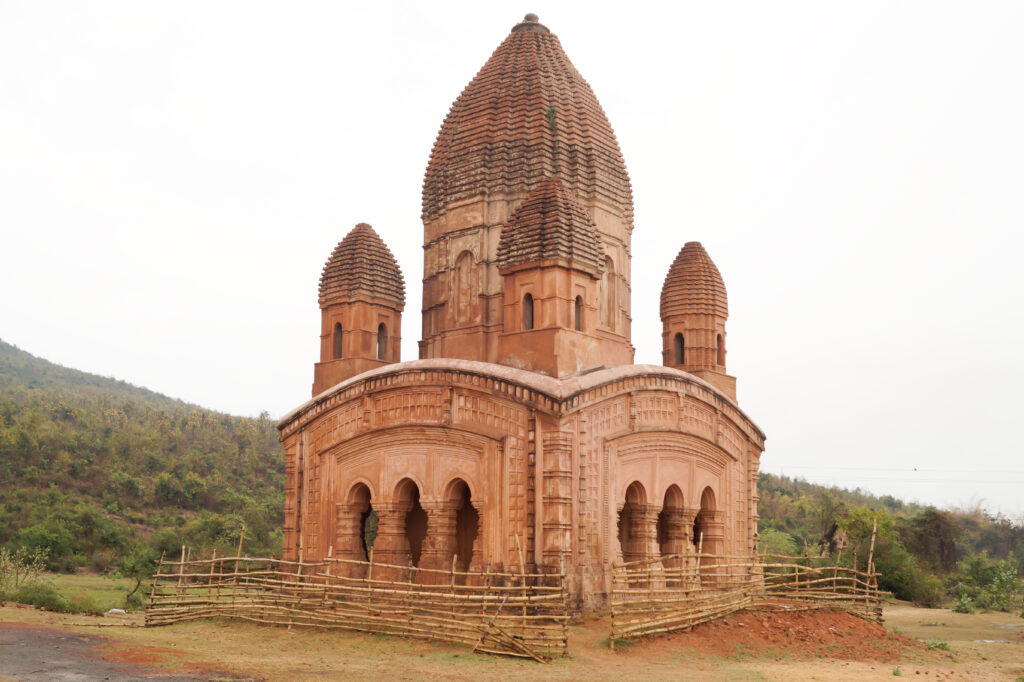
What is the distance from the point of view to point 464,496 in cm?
1652

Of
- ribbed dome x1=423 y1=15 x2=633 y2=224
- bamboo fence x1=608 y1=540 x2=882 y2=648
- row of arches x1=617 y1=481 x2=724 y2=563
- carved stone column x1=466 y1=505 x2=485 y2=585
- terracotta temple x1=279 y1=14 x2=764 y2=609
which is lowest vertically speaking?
bamboo fence x1=608 y1=540 x2=882 y2=648

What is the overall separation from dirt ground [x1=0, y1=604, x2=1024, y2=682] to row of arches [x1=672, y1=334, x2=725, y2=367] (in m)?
6.07

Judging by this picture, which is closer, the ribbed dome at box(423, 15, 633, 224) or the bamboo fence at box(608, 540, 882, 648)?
the bamboo fence at box(608, 540, 882, 648)

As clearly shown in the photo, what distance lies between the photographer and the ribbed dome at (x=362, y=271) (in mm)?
18469

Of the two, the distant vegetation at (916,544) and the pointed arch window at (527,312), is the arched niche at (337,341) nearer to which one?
the pointed arch window at (527,312)

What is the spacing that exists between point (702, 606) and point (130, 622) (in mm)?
9572

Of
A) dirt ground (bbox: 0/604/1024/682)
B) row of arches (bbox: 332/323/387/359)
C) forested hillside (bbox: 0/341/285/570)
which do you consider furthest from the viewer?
forested hillside (bbox: 0/341/285/570)

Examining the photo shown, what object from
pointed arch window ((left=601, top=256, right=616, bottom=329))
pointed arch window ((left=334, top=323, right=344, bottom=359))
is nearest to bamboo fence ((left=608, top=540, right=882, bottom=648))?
pointed arch window ((left=601, top=256, right=616, bottom=329))

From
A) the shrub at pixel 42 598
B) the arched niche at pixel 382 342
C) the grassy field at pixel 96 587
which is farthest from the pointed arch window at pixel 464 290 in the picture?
the grassy field at pixel 96 587

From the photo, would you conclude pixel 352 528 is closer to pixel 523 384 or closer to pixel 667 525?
pixel 523 384

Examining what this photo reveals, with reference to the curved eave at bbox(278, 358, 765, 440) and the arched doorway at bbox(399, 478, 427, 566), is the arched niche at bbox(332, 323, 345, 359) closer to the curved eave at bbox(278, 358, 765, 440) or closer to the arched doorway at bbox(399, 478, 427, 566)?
the curved eave at bbox(278, 358, 765, 440)

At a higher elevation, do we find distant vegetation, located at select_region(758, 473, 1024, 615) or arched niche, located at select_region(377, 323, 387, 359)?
arched niche, located at select_region(377, 323, 387, 359)

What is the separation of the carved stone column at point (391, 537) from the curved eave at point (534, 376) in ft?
7.31

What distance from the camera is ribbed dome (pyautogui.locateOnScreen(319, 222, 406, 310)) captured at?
60.6 feet
